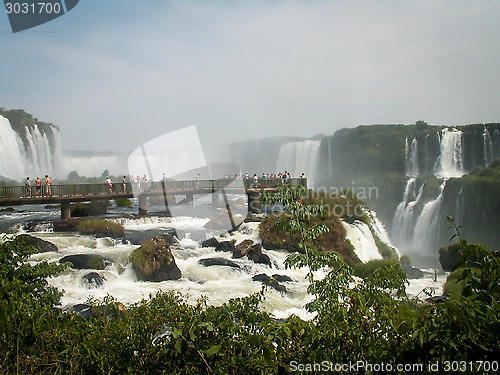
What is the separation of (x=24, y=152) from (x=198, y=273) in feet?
147

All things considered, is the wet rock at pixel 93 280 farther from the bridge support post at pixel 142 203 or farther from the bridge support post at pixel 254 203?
the bridge support post at pixel 142 203

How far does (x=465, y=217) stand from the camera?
35.2m

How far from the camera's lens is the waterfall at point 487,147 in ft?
147

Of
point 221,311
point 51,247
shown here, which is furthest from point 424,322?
point 51,247

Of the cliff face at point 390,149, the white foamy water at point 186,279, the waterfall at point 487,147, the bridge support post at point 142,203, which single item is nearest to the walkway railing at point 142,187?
the bridge support post at point 142,203

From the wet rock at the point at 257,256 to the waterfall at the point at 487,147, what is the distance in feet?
128

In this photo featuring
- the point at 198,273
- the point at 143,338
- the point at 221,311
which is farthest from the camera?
the point at 198,273

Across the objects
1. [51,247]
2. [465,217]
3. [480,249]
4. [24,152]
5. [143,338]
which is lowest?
[465,217]

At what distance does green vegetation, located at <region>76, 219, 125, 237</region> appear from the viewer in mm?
18922

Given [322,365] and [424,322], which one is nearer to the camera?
[322,365]

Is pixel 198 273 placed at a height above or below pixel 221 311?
below

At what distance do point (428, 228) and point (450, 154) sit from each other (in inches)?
611

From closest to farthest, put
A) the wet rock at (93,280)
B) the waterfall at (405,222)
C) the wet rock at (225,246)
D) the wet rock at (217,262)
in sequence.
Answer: the wet rock at (93,280)
the wet rock at (217,262)
the wet rock at (225,246)
the waterfall at (405,222)

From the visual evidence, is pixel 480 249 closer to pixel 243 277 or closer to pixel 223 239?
pixel 243 277
